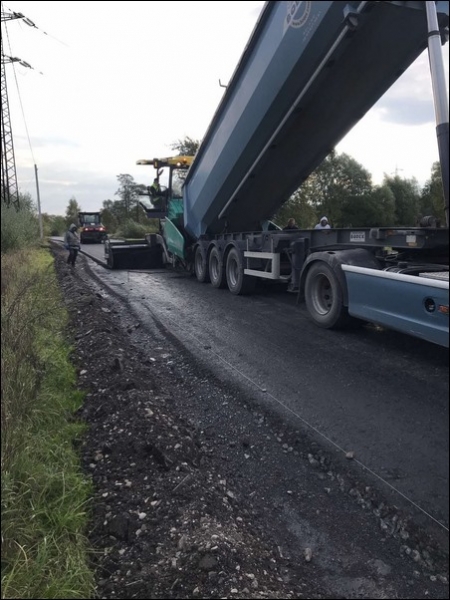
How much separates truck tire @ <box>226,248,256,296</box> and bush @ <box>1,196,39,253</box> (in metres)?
6.02

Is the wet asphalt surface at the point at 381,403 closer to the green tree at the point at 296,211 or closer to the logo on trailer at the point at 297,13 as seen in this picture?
the logo on trailer at the point at 297,13

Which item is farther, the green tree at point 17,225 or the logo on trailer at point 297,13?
the logo on trailer at point 297,13

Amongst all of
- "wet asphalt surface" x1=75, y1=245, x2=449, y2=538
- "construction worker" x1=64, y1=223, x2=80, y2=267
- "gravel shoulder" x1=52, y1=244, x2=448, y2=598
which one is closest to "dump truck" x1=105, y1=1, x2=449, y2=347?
"wet asphalt surface" x1=75, y1=245, x2=449, y2=538

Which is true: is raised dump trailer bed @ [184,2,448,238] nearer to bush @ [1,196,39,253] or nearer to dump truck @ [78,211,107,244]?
bush @ [1,196,39,253]

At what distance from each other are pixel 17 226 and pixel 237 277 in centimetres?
663

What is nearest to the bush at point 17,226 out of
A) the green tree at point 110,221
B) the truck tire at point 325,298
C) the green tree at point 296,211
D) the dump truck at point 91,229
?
the truck tire at point 325,298

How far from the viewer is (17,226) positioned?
6.81 ft

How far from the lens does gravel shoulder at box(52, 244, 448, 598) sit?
2029 millimetres

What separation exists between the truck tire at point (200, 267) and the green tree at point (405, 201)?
694 cm

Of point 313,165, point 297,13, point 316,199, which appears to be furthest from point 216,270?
point 297,13

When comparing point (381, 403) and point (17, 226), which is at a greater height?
point (17, 226)

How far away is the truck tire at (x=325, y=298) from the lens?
2.34 metres

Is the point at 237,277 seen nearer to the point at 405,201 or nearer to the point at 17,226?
the point at 405,201

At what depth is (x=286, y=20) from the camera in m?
4.86
